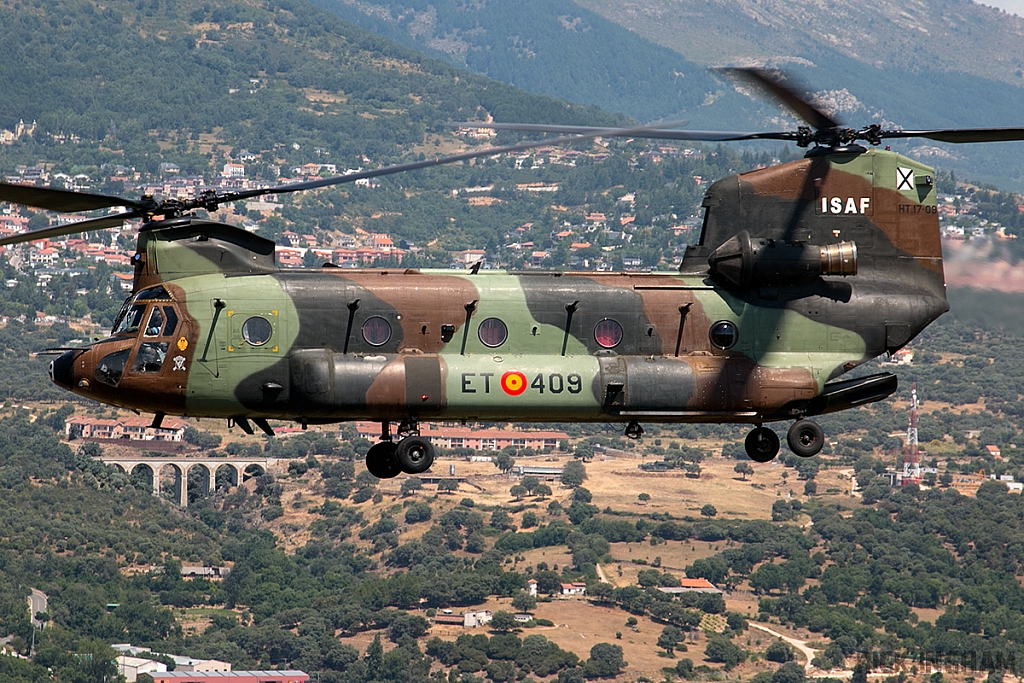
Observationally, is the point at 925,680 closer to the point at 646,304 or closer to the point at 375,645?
the point at 375,645

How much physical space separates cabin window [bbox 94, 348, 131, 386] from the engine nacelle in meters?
10.8

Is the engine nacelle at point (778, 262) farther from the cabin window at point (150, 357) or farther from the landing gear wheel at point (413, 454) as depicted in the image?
the cabin window at point (150, 357)

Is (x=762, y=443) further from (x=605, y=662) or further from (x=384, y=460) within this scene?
(x=605, y=662)

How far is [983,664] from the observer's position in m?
173

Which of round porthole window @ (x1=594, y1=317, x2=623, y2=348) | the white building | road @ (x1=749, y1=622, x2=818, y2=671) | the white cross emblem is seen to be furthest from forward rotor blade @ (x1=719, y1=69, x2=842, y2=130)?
the white building

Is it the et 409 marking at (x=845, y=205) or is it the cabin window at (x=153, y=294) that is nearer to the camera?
the cabin window at (x=153, y=294)

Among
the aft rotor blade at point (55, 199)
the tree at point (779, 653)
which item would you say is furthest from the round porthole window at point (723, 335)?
the tree at point (779, 653)

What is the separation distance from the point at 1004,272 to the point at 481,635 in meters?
145

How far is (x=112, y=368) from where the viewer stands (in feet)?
97.3

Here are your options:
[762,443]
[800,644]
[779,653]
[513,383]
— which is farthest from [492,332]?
[800,644]

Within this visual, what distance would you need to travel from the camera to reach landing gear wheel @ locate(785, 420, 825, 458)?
102 ft

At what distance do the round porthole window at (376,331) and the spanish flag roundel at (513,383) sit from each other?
86.5 inches

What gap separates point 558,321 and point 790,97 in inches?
222

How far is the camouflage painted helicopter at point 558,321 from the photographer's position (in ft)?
96.9
